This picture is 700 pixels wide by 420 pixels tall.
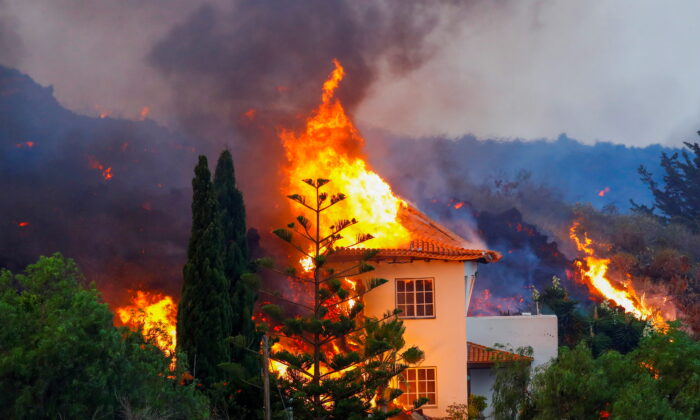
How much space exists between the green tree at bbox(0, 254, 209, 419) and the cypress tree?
346 cm

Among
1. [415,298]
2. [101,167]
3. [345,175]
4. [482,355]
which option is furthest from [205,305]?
[101,167]

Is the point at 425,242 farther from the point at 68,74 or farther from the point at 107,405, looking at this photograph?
the point at 68,74

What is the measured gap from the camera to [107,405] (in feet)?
46.1

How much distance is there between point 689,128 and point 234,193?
4763cm

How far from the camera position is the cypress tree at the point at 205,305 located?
19078mm

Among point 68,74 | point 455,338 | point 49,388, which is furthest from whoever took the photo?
point 68,74

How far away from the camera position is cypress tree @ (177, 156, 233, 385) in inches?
751

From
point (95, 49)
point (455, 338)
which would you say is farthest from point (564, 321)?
point (95, 49)

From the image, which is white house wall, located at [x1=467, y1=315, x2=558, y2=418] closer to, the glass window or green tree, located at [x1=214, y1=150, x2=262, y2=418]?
the glass window

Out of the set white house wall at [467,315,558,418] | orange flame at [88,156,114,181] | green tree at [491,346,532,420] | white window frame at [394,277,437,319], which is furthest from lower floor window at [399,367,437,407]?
orange flame at [88,156,114,181]

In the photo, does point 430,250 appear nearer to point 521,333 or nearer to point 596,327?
point 521,333

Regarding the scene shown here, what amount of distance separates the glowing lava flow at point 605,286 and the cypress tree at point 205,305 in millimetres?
20604

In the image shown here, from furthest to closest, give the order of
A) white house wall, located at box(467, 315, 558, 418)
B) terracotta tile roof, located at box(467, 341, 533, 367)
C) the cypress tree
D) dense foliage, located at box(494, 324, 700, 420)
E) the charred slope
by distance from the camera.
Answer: the charred slope < white house wall, located at box(467, 315, 558, 418) < terracotta tile roof, located at box(467, 341, 533, 367) < the cypress tree < dense foliage, located at box(494, 324, 700, 420)

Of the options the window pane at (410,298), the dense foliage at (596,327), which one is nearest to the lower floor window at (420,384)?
the window pane at (410,298)
